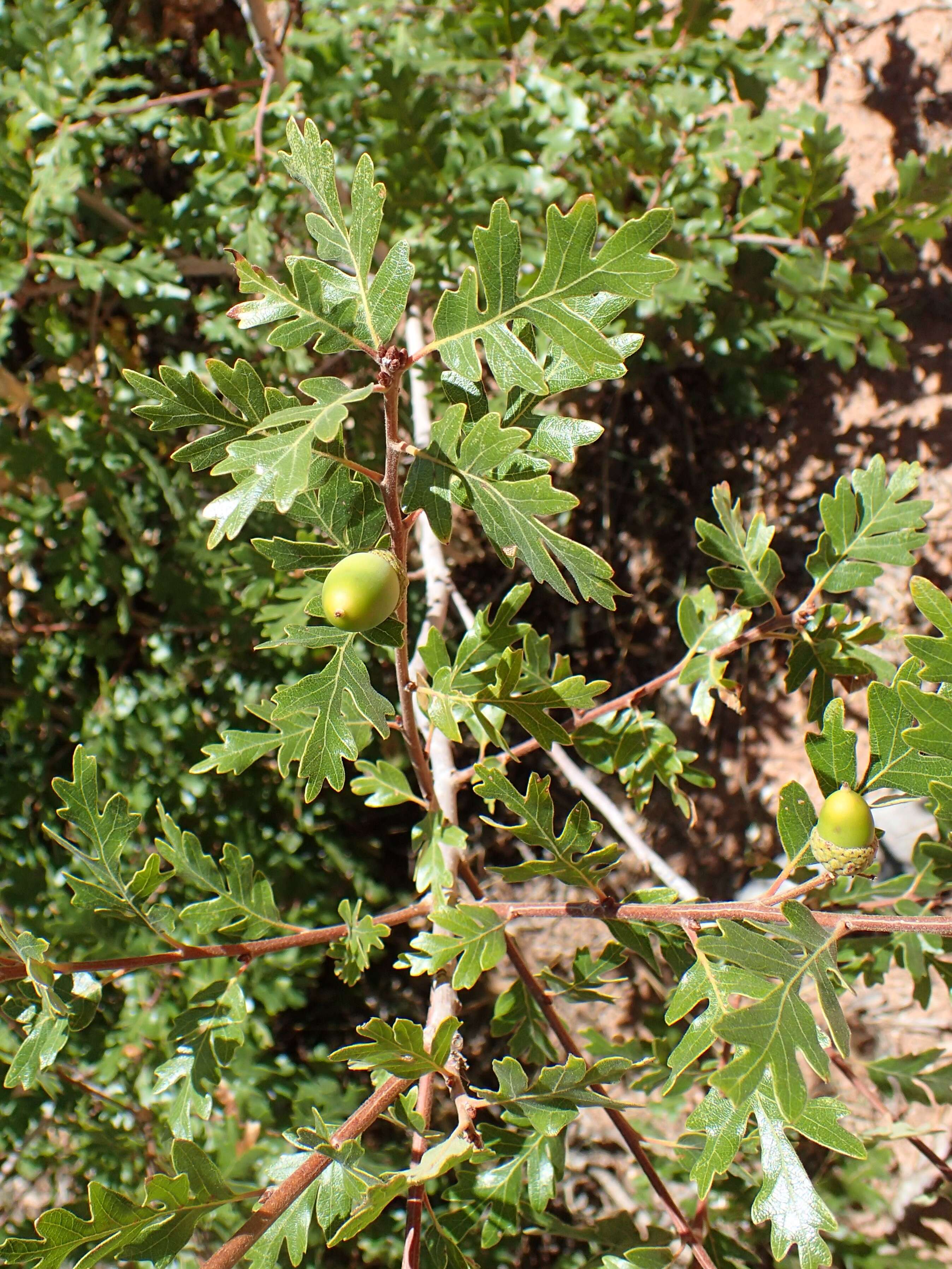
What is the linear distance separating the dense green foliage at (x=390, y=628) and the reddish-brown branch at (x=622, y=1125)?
41 millimetres

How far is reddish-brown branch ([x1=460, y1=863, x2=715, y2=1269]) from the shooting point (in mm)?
1260

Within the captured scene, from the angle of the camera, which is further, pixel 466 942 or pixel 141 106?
pixel 141 106

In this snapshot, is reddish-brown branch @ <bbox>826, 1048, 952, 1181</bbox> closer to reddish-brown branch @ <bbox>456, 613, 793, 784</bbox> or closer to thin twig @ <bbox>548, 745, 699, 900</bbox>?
thin twig @ <bbox>548, 745, 699, 900</bbox>

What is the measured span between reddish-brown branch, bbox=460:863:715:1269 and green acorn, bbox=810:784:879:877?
1.26 ft

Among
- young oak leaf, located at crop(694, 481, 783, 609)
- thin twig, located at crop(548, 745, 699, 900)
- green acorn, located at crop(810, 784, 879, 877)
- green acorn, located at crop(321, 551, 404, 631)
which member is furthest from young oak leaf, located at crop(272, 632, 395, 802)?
thin twig, located at crop(548, 745, 699, 900)

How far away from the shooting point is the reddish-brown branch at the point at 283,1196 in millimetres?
1012

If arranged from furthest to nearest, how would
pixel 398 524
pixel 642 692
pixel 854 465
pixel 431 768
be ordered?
pixel 854 465
pixel 431 768
pixel 642 692
pixel 398 524

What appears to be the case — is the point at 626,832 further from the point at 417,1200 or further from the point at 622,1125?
the point at 417,1200

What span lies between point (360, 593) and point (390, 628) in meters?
0.13

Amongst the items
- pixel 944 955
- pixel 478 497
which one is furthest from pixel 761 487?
pixel 478 497

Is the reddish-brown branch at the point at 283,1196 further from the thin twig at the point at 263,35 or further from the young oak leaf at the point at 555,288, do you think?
the thin twig at the point at 263,35

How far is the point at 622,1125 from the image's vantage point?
1.35m

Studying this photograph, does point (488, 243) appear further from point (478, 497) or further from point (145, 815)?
point (145, 815)

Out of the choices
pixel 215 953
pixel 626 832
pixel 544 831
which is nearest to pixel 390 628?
pixel 544 831
